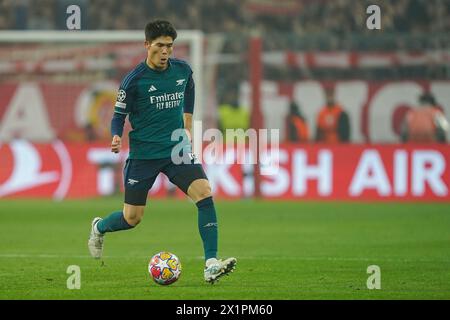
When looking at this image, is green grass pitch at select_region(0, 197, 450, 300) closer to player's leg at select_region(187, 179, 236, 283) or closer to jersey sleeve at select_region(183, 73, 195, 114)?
player's leg at select_region(187, 179, 236, 283)

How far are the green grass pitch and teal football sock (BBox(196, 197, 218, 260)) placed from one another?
1.14ft

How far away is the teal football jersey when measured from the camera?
10445 millimetres

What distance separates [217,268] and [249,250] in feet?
12.0

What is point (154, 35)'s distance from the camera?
10.3 metres

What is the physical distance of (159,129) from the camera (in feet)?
34.7

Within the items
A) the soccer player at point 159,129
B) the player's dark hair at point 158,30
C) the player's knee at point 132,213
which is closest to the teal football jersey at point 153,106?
the soccer player at point 159,129

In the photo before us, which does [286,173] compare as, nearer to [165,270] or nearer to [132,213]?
[132,213]

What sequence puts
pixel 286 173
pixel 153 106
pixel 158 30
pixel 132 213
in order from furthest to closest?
pixel 286 173 < pixel 132 213 < pixel 153 106 < pixel 158 30

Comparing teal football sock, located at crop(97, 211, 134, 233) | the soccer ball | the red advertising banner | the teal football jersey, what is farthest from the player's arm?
the red advertising banner

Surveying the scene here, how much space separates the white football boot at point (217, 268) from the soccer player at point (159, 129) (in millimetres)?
162

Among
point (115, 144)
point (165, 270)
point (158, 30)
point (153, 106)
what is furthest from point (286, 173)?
point (165, 270)

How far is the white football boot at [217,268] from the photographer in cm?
990
